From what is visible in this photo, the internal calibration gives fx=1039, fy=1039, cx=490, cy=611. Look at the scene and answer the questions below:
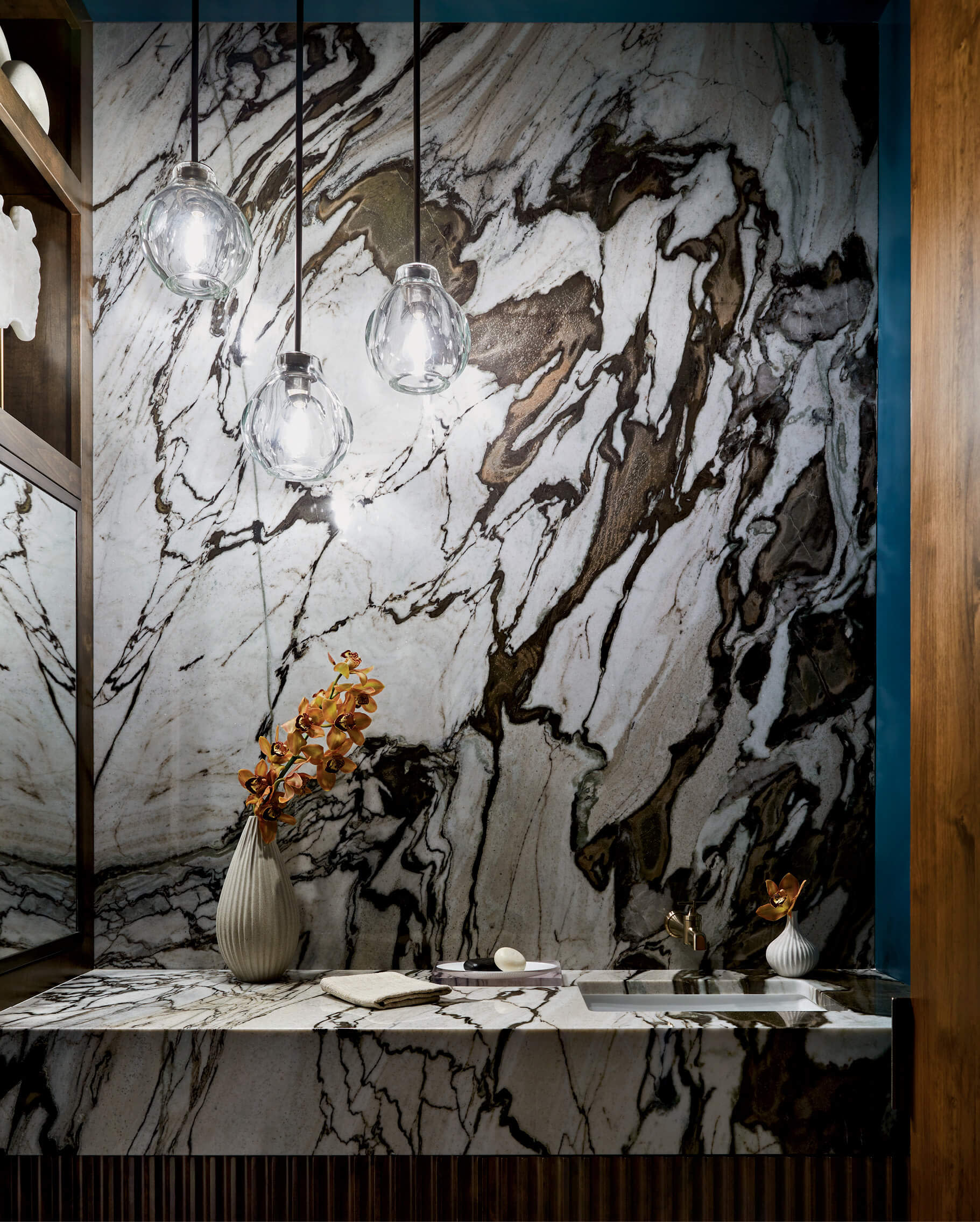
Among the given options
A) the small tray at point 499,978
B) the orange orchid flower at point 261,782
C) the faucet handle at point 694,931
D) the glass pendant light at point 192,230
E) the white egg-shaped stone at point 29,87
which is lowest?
the small tray at point 499,978

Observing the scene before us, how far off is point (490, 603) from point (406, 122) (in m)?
1.06

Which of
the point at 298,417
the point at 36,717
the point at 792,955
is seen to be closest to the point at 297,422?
the point at 298,417

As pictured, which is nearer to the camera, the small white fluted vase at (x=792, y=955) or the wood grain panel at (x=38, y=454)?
the wood grain panel at (x=38, y=454)

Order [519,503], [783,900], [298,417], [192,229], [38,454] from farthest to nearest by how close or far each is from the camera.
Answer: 1. [519,503]
2. [783,900]
3. [38,454]
4. [298,417]
5. [192,229]

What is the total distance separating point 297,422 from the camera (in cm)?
167

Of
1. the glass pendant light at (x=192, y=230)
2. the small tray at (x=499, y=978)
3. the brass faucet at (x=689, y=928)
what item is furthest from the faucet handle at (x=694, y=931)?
the glass pendant light at (x=192, y=230)

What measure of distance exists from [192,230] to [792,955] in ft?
5.49

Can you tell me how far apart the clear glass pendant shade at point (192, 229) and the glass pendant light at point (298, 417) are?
16 centimetres

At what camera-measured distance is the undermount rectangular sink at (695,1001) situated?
1988 millimetres

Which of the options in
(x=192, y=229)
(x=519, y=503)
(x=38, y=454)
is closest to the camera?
(x=192, y=229)

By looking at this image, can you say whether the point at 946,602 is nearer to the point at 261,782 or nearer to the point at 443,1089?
the point at 443,1089

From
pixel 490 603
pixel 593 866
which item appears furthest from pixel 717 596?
pixel 593 866

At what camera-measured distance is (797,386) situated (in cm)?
222

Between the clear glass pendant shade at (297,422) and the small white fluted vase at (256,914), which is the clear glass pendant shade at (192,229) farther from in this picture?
the small white fluted vase at (256,914)
